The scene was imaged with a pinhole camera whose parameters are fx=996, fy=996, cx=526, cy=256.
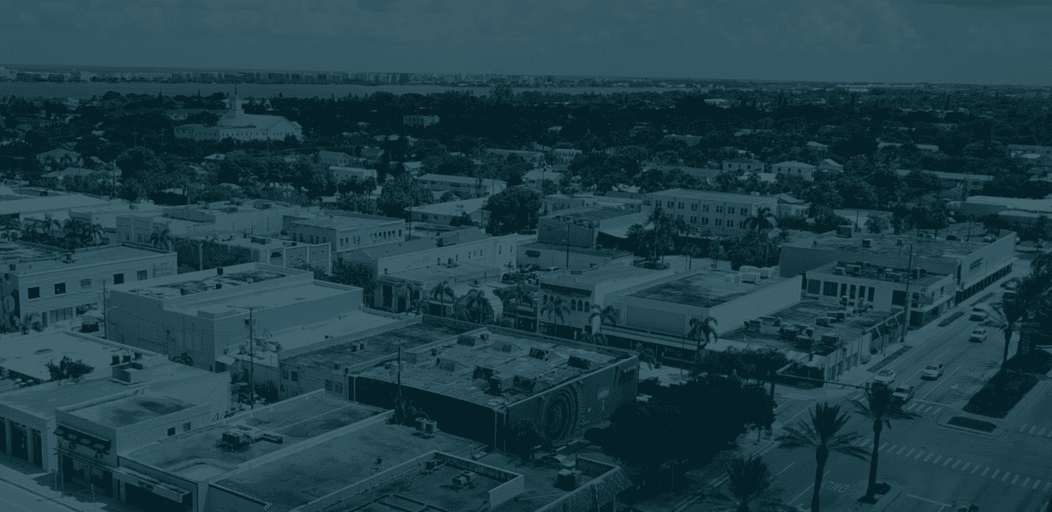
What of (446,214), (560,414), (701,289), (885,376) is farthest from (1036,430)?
(446,214)

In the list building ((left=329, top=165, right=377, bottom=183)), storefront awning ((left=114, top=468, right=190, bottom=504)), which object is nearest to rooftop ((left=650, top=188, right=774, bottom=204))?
building ((left=329, top=165, right=377, bottom=183))

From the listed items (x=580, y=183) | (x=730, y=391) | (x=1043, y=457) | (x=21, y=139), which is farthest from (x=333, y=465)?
(x=21, y=139)

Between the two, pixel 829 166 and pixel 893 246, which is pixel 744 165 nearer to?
pixel 829 166

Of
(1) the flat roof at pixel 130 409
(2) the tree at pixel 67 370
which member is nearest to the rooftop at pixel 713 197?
(1) the flat roof at pixel 130 409

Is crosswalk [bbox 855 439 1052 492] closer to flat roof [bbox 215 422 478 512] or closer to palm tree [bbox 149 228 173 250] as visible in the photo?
flat roof [bbox 215 422 478 512]

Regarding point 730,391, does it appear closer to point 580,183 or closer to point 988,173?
point 580,183
